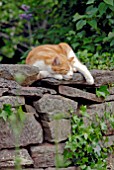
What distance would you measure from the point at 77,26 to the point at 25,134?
1683 millimetres

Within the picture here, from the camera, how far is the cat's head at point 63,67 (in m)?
3.45

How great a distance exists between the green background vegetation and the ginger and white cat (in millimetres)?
437

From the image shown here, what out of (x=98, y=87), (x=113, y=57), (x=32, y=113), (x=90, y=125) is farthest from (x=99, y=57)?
(x=32, y=113)

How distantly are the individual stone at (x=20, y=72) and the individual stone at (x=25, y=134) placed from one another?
0.27m

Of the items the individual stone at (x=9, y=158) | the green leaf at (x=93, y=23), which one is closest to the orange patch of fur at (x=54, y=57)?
the green leaf at (x=93, y=23)

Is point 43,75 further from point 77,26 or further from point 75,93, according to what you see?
point 77,26

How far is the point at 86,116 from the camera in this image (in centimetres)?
342

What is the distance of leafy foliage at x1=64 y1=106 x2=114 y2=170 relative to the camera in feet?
10.8

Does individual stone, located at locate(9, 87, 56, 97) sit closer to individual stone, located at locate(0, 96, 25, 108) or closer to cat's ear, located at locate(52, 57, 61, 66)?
individual stone, located at locate(0, 96, 25, 108)

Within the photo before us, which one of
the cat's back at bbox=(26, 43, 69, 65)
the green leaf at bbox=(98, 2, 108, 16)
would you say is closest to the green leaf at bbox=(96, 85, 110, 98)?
the cat's back at bbox=(26, 43, 69, 65)

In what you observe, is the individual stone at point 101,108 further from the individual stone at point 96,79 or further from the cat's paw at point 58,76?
the cat's paw at point 58,76

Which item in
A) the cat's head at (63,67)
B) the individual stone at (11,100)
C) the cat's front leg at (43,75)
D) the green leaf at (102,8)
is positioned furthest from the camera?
the green leaf at (102,8)

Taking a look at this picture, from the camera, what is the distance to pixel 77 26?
14.7 feet

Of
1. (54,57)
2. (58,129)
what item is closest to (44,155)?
(58,129)
